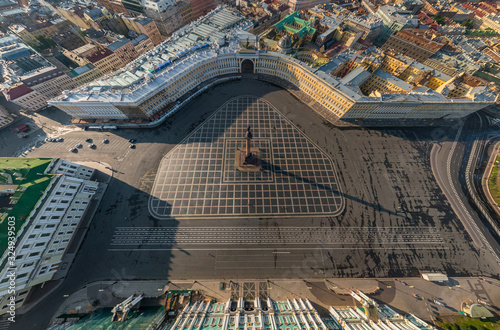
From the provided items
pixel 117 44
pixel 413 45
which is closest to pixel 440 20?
pixel 413 45

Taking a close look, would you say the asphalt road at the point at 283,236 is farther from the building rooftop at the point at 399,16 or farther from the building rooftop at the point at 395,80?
the building rooftop at the point at 399,16

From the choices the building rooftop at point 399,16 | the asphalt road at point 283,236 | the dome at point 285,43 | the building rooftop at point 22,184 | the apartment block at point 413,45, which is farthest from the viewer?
the building rooftop at point 399,16

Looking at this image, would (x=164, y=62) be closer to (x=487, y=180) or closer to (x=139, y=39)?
(x=139, y=39)

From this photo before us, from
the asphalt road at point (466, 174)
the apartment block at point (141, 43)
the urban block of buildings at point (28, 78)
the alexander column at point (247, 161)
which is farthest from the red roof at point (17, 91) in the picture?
the asphalt road at point (466, 174)

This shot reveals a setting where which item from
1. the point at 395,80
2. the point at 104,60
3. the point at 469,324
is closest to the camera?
the point at 469,324

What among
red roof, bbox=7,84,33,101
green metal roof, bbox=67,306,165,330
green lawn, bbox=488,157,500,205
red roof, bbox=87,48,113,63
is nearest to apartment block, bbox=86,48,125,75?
red roof, bbox=87,48,113,63

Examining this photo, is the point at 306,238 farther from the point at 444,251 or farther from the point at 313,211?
the point at 444,251
